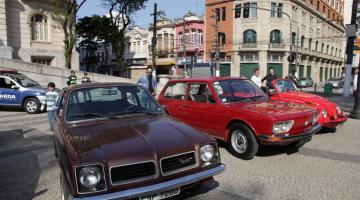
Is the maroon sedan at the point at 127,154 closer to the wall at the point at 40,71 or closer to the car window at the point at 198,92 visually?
the car window at the point at 198,92

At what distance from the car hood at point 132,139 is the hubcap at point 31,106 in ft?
33.5

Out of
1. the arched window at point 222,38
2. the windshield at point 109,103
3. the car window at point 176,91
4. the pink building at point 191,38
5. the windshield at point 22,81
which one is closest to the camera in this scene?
the windshield at point 109,103

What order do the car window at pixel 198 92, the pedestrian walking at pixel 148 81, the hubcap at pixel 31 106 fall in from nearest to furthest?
the car window at pixel 198 92 < the pedestrian walking at pixel 148 81 < the hubcap at pixel 31 106

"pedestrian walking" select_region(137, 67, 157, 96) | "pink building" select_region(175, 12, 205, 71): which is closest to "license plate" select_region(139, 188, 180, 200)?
"pedestrian walking" select_region(137, 67, 157, 96)

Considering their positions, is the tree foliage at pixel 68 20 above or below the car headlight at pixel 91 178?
above

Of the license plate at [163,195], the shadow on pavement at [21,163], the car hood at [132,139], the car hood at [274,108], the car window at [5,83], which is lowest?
the shadow on pavement at [21,163]

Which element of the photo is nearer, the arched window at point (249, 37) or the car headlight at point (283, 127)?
the car headlight at point (283, 127)

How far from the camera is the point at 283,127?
5.33 m

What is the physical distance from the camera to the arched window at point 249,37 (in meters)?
43.6

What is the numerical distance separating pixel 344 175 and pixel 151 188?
367 centimetres

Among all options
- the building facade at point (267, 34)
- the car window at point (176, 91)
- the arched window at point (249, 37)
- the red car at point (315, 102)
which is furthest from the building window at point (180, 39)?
the car window at point (176, 91)

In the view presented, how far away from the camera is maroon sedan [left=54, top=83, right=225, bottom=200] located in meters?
2.94

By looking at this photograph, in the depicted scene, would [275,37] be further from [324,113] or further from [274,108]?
[274,108]

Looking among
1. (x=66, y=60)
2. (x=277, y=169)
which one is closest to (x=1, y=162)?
(x=277, y=169)
